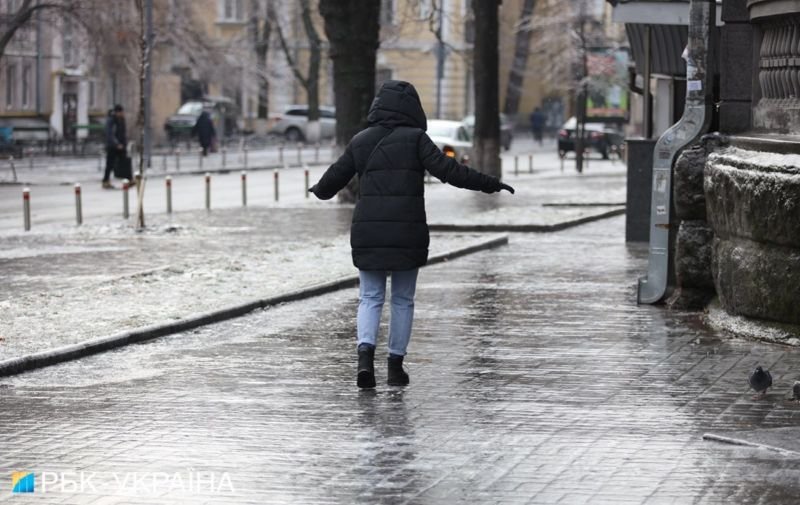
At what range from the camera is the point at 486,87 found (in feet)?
120

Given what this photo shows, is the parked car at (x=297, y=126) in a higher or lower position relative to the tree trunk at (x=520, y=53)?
lower

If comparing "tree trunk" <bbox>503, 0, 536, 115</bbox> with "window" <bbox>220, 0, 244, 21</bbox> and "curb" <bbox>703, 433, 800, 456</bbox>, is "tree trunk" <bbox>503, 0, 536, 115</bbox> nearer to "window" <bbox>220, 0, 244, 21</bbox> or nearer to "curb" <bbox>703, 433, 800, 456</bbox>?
"window" <bbox>220, 0, 244, 21</bbox>

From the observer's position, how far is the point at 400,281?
10109mm

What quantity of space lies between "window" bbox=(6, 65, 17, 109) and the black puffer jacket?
176ft

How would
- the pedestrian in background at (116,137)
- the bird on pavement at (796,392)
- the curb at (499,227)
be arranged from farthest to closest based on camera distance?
the pedestrian in background at (116,137), the curb at (499,227), the bird on pavement at (796,392)

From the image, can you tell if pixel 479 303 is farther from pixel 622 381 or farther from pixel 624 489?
pixel 624 489

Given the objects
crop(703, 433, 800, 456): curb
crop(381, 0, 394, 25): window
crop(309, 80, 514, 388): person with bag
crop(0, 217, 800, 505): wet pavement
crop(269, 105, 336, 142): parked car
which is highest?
crop(381, 0, 394, 25): window

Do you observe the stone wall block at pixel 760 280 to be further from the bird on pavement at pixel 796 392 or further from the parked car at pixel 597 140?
the parked car at pixel 597 140

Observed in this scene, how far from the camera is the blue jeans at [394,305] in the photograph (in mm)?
10086

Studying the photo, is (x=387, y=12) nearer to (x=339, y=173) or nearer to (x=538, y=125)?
(x=538, y=125)

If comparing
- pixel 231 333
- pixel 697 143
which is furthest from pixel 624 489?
pixel 697 143

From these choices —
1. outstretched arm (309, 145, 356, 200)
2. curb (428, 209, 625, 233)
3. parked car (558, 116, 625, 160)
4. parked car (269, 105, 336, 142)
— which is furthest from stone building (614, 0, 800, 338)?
parked car (269, 105, 336, 142)

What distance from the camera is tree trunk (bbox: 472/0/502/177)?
1422 inches

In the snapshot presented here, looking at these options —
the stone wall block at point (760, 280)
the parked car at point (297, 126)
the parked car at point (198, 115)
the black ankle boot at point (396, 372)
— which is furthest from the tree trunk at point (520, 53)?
the black ankle boot at point (396, 372)
